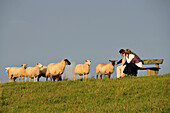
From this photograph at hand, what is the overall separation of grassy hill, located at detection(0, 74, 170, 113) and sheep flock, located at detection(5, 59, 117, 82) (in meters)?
8.18

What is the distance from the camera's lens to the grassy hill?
1064 cm

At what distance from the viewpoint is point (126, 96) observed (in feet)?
42.0

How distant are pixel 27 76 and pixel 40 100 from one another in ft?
46.8

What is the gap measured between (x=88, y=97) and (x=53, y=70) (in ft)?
38.7

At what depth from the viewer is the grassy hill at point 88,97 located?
34.9 ft

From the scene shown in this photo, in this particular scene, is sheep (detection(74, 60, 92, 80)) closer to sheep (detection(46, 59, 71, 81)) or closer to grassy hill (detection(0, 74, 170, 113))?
sheep (detection(46, 59, 71, 81))

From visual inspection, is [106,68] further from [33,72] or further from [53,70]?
[33,72]

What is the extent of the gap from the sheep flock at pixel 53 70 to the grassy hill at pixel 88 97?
8.18 meters

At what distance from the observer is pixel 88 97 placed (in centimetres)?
1295

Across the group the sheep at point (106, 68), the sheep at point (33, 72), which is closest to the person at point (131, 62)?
the sheep at point (106, 68)

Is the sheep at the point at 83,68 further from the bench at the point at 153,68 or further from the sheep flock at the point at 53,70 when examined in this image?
the bench at the point at 153,68

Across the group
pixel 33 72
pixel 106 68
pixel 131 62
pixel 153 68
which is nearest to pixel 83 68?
pixel 106 68

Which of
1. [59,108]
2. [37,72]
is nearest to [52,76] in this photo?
[37,72]

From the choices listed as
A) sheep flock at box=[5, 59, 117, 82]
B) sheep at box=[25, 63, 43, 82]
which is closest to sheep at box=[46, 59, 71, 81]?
sheep flock at box=[5, 59, 117, 82]
